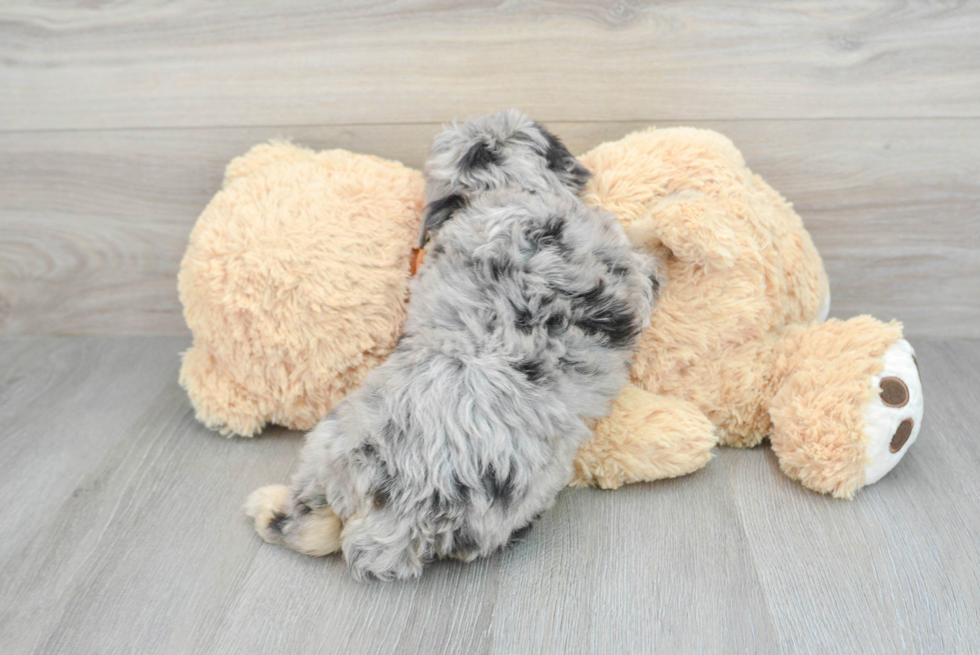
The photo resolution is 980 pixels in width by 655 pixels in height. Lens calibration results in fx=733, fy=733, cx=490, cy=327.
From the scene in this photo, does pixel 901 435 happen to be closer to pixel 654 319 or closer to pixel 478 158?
pixel 654 319

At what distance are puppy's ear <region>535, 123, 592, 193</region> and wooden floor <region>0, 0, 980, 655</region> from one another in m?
0.20

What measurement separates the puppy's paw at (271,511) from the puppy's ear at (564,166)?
0.51 metres

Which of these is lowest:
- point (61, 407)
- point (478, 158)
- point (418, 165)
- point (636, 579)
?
point (61, 407)

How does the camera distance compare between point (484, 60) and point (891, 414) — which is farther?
point (484, 60)

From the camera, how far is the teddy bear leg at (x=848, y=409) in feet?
2.80

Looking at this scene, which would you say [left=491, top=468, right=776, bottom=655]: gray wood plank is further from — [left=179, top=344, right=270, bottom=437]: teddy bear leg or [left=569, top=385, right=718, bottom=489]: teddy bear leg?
[left=179, top=344, right=270, bottom=437]: teddy bear leg

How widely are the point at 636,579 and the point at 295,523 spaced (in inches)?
14.8

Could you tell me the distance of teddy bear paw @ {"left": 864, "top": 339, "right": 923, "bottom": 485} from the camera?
85cm

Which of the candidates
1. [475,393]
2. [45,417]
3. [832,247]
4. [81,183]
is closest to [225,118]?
[81,183]

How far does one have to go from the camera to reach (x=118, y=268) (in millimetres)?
1281

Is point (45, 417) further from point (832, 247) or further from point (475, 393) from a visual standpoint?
point (832, 247)

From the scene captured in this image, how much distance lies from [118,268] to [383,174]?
56cm

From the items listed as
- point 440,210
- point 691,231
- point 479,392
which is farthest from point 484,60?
point 479,392

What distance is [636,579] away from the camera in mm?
780
